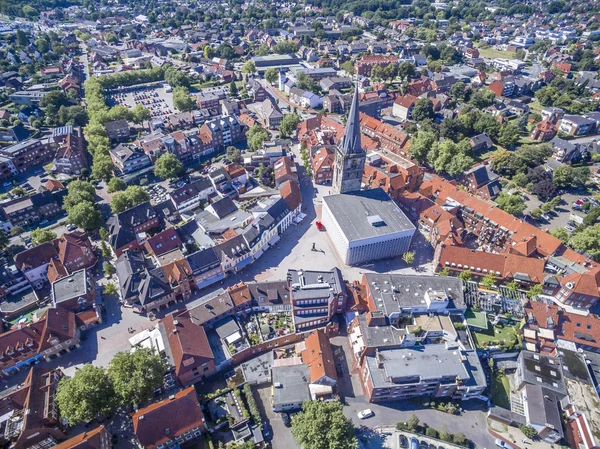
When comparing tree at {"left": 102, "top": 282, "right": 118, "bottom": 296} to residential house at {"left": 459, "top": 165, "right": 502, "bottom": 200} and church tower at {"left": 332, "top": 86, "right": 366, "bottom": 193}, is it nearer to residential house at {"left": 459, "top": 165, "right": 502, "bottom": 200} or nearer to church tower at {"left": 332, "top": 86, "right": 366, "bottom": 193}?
church tower at {"left": 332, "top": 86, "right": 366, "bottom": 193}

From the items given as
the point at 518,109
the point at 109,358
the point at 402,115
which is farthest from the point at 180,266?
the point at 518,109

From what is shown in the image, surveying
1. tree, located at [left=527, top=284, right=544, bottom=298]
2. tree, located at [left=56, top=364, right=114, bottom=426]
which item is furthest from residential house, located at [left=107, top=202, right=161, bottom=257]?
tree, located at [left=527, top=284, right=544, bottom=298]

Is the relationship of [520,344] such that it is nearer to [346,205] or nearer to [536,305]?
[536,305]

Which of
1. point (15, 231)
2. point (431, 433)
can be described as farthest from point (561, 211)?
point (15, 231)

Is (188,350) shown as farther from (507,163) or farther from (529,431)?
(507,163)

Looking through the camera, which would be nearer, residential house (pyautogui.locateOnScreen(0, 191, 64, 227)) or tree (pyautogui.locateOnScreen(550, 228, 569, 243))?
Result: tree (pyautogui.locateOnScreen(550, 228, 569, 243))

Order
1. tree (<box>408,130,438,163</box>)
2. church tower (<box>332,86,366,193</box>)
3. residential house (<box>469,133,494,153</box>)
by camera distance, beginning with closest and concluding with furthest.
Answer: church tower (<box>332,86,366,193</box>) → tree (<box>408,130,438,163</box>) → residential house (<box>469,133,494,153</box>)

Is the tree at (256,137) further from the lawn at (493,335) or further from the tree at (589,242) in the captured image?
the tree at (589,242)
